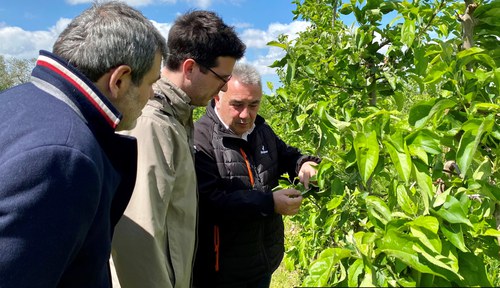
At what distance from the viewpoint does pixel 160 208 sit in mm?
1831

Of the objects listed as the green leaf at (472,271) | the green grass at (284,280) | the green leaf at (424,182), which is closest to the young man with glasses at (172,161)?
the green leaf at (424,182)

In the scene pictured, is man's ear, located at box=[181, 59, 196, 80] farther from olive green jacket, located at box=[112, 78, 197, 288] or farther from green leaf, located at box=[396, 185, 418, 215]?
green leaf, located at box=[396, 185, 418, 215]

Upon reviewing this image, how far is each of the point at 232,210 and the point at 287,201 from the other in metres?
0.31

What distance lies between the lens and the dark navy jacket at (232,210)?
95.8 inches

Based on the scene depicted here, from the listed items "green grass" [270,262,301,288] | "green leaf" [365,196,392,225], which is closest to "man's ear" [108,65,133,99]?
"green leaf" [365,196,392,225]

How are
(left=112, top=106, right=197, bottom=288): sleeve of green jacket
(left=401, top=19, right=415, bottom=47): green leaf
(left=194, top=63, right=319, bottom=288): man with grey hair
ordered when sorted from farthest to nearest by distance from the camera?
(left=194, top=63, right=319, bottom=288): man with grey hair < (left=112, top=106, right=197, bottom=288): sleeve of green jacket < (left=401, top=19, right=415, bottom=47): green leaf

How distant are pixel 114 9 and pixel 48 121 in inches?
19.3

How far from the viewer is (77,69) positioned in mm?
1384

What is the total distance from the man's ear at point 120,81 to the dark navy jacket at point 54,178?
8cm

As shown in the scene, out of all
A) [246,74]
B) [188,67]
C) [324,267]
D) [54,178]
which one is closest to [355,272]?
[324,267]

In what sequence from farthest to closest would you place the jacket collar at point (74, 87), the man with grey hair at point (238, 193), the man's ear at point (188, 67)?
the man with grey hair at point (238, 193) < the man's ear at point (188, 67) < the jacket collar at point (74, 87)

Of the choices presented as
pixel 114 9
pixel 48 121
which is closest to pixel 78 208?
pixel 48 121

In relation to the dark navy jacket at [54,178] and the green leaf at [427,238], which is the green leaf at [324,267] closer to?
the green leaf at [427,238]

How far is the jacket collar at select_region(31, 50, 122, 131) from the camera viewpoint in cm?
134
